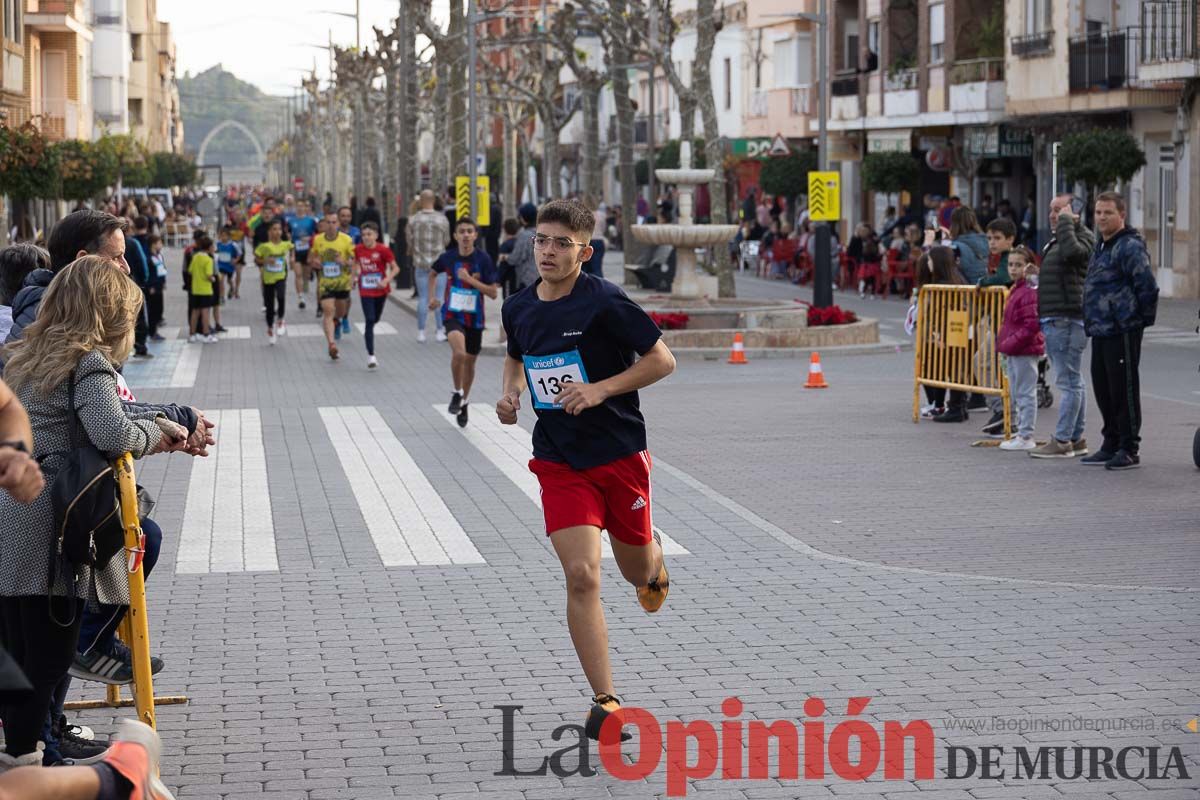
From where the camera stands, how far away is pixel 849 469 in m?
13.5

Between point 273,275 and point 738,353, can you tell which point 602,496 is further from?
point 273,275

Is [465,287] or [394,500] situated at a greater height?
[465,287]

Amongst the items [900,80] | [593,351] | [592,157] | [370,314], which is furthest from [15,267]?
[900,80]

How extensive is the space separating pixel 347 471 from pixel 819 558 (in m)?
4.79

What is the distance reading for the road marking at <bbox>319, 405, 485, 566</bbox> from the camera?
10.2m

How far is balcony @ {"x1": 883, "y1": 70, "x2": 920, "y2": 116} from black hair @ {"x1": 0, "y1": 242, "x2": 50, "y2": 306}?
1614 inches

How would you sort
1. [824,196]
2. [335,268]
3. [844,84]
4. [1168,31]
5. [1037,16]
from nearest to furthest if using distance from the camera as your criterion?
[335,268]
[824,196]
[1168,31]
[1037,16]
[844,84]

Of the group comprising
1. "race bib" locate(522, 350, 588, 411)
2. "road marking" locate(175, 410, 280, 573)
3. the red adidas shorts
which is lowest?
"road marking" locate(175, 410, 280, 573)

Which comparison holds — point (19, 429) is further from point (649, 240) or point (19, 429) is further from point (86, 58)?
point (86, 58)

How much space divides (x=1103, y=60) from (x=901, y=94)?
38.6ft

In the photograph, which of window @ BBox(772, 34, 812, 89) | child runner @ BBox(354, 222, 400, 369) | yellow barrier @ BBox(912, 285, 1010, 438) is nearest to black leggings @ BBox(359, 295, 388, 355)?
child runner @ BBox(354, 222, 400, 369)

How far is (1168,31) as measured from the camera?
112ft

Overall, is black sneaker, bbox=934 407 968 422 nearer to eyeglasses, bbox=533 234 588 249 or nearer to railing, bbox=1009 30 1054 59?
eyeglasses, bbox=533 234 588 249

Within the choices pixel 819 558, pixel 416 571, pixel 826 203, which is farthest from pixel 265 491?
pixel 826 203
